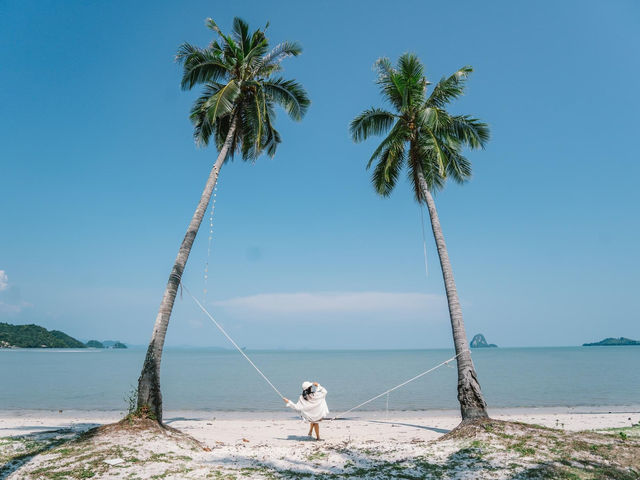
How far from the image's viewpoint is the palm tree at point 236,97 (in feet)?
40.4

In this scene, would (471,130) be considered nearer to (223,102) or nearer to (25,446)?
(223,102)

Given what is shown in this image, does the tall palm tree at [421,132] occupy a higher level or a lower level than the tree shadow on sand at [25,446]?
higher

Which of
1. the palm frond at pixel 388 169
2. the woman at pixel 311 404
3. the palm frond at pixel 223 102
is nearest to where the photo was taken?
the woman at pixel 311 404

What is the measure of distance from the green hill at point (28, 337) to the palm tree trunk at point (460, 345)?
173936 millimetres

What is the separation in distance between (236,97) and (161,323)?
23.7 feet

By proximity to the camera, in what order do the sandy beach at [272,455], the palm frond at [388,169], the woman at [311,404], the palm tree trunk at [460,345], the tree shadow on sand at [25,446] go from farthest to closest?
the palm frond at [388,169] < the woman at [311,404] < the palm tree trunk at [460,345] < the tree shadow on sand at [25,446] < the sandy beach at [272,455]

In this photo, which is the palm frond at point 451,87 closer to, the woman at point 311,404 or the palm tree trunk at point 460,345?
the palm tree trunk at point 460,345

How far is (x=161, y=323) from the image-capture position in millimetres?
10547

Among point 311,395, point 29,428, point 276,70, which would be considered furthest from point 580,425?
point 29,428

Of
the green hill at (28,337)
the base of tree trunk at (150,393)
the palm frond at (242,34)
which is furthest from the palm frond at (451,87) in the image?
the green hill at (28,337)

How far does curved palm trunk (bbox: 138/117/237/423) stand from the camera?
9.98 metres

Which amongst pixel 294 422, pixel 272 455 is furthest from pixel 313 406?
pixel 294 422

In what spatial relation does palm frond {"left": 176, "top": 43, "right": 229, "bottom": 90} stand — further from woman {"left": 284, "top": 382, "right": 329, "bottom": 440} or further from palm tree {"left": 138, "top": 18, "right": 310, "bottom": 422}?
woman {"left": 284, "top": 382, "right": 329, "bottom": 440}

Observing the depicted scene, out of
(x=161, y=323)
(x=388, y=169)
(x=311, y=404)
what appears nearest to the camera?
(x=161, y=323)
